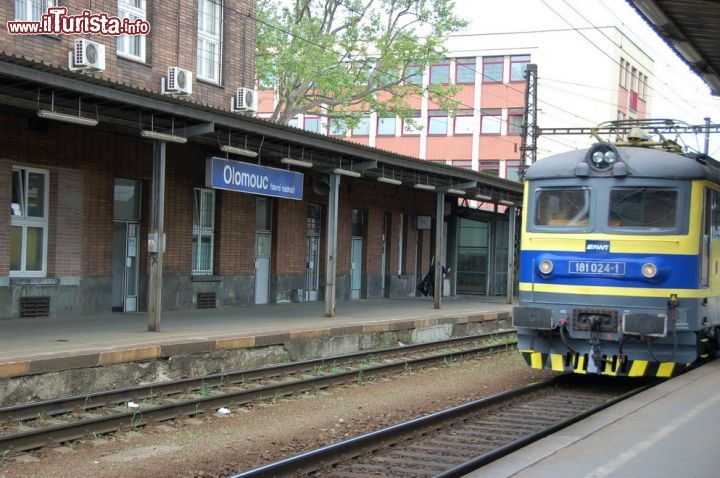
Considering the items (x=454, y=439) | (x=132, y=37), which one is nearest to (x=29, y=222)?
(x=132, y=37)

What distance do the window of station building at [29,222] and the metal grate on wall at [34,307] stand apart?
0.45 m

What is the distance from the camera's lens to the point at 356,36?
3291cm

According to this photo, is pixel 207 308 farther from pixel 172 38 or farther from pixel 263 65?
pixel 263 65

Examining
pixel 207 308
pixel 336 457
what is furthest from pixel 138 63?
pixel 336 457

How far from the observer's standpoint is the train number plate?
1045 cm

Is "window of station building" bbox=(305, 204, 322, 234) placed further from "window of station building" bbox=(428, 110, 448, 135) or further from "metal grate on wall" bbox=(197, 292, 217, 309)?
"window of station building" bbox=(428, 110, 448, 135)

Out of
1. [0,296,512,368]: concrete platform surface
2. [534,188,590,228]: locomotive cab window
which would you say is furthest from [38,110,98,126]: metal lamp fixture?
[534,188,590,228]: locomotive cab window

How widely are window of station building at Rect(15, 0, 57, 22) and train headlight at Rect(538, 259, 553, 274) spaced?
1023 centimetres

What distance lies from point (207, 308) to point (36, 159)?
223 inches

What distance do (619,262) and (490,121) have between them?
4129cm

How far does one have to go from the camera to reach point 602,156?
1087cm

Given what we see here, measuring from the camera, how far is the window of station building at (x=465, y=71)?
51.6 m

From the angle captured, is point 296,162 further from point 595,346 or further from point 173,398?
point 595,346

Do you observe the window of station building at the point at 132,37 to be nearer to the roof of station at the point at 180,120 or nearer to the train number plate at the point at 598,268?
the roof of station at the point at 180,120
